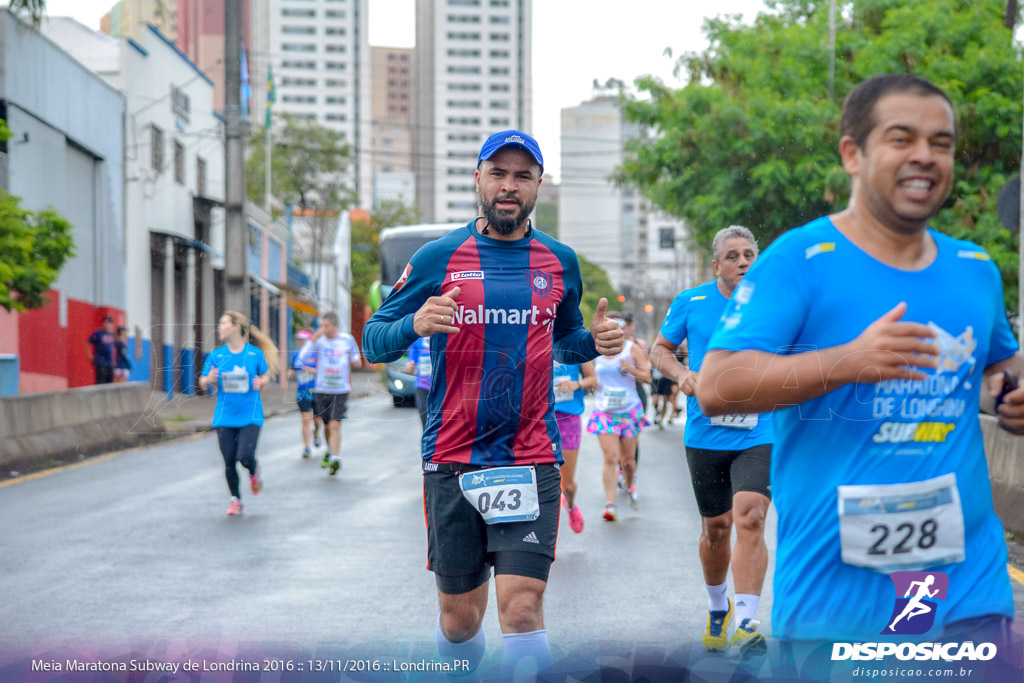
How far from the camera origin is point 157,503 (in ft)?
36.9

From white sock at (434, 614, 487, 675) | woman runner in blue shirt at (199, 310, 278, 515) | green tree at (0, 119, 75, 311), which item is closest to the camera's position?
white sock at (434, 614, 487, 675)

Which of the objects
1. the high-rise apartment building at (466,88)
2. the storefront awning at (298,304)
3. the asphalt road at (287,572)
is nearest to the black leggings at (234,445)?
the asphalt road at (287,572)

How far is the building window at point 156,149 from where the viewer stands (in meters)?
→ 30.2

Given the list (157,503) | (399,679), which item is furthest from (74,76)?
(399,679)

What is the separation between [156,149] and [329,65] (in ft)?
462

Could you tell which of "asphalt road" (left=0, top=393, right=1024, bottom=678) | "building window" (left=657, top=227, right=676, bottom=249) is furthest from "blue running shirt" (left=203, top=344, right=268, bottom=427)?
"building window" (left=657, top=227, right=676, bottom=249)

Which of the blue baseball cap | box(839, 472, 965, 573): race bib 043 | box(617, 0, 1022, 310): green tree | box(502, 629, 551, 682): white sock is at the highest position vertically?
box(617, 0, 1022, 310): green tree

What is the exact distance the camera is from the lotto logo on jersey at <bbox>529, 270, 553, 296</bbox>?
412 cm

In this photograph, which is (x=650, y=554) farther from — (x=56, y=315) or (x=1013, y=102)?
(x=56, y=315)

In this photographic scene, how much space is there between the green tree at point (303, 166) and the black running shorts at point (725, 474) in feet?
137

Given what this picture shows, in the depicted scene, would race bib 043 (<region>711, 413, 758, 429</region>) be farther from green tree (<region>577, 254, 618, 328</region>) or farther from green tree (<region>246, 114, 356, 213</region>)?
green tree (<region>246, 114, 356, 213</region>)

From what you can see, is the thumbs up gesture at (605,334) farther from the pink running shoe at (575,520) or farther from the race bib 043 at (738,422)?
the pink running shoe at (575,520)

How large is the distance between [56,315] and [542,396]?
20947 millimetres

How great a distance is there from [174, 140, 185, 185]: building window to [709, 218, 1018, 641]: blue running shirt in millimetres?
31016
